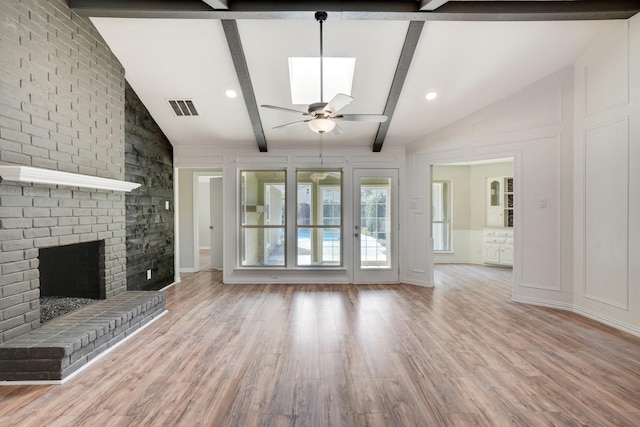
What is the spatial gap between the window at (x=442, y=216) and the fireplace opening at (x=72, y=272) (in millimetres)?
6821

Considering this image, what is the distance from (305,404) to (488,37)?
13.4 ft

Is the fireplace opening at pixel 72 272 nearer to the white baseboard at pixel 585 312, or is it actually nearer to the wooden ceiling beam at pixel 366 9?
the wooden ceiling beam at pixel 366 9

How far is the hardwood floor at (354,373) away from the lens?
201 cm

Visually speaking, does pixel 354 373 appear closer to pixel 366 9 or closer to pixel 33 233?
pixel 33 233

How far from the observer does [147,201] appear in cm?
476

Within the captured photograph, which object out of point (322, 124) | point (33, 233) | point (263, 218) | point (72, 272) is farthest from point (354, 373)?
point (263, 218)

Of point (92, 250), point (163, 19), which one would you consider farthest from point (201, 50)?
point (92, 250)

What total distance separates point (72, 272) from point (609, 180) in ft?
21.1

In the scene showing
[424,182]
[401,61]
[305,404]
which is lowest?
[305,404]

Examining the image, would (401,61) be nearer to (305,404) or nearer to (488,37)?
(488,37)

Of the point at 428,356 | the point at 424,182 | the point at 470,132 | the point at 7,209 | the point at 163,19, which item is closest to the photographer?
the point at 7,209

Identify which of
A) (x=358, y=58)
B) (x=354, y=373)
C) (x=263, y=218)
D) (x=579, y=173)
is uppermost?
(x=358, y=58)

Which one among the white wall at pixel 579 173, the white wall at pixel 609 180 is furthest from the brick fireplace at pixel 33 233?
the white wall at pixel 609 180

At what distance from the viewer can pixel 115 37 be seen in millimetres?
3504
